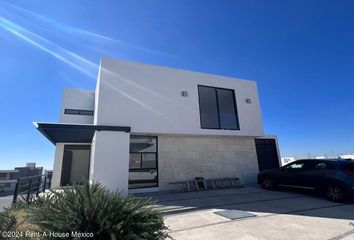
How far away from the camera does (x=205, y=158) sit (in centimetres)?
1048

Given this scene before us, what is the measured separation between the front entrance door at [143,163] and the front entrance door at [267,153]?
678cm

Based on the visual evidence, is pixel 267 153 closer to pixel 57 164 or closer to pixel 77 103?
pixel 57 164

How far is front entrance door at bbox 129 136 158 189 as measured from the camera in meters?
8.97

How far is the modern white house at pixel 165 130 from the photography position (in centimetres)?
797

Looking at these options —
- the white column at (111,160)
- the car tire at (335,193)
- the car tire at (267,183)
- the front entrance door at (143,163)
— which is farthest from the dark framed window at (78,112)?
the car tire at (335,193)

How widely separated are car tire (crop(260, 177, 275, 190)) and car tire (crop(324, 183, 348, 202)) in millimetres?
2220

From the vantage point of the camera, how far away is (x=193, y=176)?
9.96m

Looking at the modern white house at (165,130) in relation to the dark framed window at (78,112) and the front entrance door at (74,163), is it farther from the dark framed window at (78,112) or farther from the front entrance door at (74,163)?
the dark framed window at (78,112)

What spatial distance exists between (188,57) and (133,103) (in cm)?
398

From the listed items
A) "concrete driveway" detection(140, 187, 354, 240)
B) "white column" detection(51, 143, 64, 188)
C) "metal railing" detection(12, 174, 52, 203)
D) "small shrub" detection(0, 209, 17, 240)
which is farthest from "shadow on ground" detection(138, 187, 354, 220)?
"white column" detection(51, 143, 64, 188)

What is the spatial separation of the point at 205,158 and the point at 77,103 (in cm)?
1091

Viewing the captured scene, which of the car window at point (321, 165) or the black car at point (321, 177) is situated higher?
the car window at point (321, 165)

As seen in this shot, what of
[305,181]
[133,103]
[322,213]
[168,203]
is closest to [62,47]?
[133,103]

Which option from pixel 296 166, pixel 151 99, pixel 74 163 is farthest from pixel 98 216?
pixel 74 163
